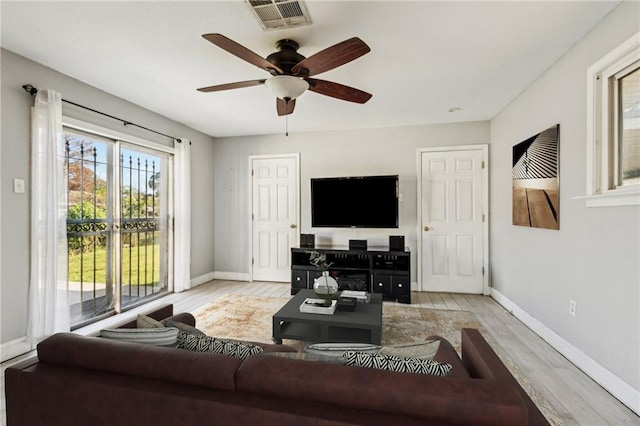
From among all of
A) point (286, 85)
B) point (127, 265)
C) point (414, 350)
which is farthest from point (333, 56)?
point (127, 265)

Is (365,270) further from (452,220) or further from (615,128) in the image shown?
(615,128)

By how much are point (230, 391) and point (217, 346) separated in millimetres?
258

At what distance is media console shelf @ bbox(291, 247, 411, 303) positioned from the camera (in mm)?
3906

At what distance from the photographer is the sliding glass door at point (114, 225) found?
10.2 ft

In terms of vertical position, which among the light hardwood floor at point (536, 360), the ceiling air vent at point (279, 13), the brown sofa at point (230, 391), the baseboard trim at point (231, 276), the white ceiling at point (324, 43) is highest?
the white ceiling at point (324, 43)

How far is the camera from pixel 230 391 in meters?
0.99

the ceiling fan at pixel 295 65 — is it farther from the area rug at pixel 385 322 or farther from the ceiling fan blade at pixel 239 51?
the area rug at pixel 385 322

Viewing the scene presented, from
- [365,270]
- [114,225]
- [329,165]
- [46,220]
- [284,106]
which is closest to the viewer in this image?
[46,220]

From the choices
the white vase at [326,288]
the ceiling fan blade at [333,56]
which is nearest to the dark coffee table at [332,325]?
the white vase at [326,288]

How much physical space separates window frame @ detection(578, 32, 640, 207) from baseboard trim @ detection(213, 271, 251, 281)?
462cm

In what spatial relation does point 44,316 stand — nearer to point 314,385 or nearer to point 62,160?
point 62,160

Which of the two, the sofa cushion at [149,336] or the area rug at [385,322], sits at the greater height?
the sofa cushion at [149,336]

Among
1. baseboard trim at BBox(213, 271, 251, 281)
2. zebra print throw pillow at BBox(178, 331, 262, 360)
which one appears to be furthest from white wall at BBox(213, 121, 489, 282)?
zebra print throw pillow at BBox(178, 331, 262, 360)

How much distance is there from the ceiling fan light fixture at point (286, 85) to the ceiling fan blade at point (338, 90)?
10cm
